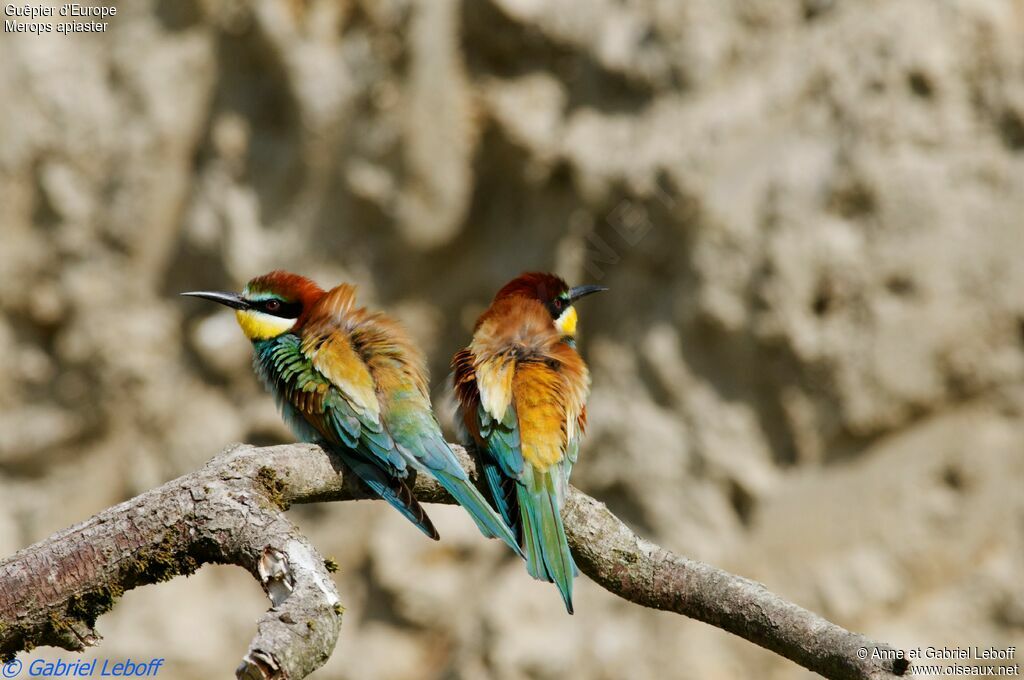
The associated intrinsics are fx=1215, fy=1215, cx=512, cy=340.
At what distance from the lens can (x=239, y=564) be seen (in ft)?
4.35

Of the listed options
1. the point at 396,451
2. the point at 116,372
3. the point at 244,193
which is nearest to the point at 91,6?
the point at 244,193

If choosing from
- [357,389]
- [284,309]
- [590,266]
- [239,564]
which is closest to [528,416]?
[357,389]

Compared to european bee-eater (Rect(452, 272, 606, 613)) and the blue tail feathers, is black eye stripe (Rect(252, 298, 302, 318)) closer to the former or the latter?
european bee-eater (Rect(452, 272, 606, 613))

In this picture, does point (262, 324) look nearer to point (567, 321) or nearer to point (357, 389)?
point (357, 389)

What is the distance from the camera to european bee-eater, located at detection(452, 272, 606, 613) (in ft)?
5.78

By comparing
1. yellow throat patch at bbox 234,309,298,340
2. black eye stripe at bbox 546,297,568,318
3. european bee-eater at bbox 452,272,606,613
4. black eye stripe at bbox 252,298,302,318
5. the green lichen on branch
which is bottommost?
the green lichen on branch

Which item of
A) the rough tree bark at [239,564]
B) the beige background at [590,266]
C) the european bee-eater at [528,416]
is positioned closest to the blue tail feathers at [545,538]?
the european bee-eater at [528,416]

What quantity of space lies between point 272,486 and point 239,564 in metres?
0.13

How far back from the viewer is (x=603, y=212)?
3.30 meters

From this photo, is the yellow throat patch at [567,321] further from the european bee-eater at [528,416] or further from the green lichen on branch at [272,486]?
the green lichen on branch at [272,486]

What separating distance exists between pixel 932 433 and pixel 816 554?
1.36 ft

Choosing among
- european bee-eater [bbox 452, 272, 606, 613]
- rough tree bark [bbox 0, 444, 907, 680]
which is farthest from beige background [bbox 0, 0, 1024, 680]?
rough tree bark [bbox 0, 444, 907, 680]

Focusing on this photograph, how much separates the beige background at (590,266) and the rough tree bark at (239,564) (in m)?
1.67

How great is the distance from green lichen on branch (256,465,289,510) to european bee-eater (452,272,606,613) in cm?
43
